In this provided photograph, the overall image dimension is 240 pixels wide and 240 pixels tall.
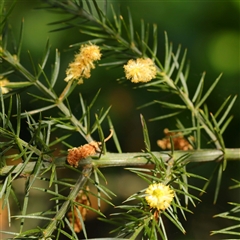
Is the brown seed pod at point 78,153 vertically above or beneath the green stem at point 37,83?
beneath

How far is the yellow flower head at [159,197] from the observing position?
21 centimetres

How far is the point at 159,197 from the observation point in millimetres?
215

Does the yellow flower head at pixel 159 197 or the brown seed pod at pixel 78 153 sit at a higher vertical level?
the brown seed pod at pixel 78 153

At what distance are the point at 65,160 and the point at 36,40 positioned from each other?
0.51 meters

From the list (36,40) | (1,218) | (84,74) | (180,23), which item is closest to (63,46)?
(36,40)

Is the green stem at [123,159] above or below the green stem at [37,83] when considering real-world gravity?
below

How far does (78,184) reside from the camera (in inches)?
9.6

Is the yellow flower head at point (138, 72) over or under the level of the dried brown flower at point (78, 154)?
over

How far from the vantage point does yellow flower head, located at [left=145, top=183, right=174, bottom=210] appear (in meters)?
0.21

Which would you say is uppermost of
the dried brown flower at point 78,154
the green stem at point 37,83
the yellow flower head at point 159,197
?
the green stem at point 37,83

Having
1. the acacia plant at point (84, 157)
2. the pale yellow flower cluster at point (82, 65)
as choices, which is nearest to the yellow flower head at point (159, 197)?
the acacia plant at point (84, 157)

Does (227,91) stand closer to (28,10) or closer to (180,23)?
(180,23)

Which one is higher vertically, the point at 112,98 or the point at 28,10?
the point at 28,10

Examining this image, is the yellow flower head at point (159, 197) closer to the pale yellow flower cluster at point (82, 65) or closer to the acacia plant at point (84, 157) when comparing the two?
the acacia plant at point (84, 157)
